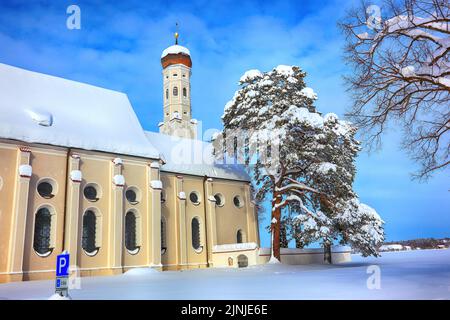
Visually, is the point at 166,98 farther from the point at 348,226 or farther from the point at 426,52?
the point at 426,52

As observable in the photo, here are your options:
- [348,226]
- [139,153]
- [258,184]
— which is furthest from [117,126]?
[348,226]

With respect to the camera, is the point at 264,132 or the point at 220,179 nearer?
the point at 264,132

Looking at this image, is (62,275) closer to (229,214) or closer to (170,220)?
(170,220)

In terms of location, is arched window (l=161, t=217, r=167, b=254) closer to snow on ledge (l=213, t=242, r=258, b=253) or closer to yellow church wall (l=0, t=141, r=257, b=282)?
yellow church wall (l=0, t=141, r=257, b=282)

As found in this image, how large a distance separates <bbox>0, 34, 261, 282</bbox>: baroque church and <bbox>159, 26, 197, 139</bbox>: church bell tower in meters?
12.5

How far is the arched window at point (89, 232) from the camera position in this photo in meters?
24.6

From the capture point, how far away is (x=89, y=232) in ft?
82.1

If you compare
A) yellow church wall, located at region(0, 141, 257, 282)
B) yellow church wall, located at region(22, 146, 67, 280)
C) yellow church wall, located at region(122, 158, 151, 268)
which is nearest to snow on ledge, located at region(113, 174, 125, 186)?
yellow church wall, located at region(0, 141, 257, 282)

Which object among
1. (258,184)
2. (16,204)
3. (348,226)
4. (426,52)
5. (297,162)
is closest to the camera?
(426,52)

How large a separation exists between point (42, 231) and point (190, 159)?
1499 cm
